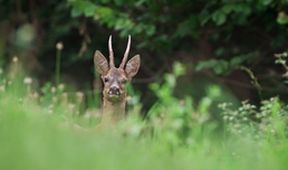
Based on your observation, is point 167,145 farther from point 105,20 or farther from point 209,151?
point 105,20

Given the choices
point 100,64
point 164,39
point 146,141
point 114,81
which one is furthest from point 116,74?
point 164,39

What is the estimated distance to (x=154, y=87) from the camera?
18.2 ft

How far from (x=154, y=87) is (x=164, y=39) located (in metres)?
5.37

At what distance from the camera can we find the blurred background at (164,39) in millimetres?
10319

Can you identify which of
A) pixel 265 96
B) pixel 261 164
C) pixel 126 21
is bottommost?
pixel 261 164

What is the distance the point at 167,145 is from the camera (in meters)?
5.44

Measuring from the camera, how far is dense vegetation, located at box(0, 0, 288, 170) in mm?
4367

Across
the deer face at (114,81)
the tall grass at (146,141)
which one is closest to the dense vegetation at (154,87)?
the tall grass at (146,141)

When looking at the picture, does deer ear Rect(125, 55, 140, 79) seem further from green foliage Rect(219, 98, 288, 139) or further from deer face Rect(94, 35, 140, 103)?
green foliage Rect(219, 98, 288, 139)

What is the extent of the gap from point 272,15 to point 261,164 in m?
6.21

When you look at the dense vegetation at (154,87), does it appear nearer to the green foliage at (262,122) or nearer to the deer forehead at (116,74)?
the green foliage at (262,122)

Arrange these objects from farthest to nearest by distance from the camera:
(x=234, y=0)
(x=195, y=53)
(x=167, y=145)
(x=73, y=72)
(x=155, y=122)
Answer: (x=73, y=72), (x=195, y=53), (x=234, y=0), (x=155, y=122), (x=167, y=145)

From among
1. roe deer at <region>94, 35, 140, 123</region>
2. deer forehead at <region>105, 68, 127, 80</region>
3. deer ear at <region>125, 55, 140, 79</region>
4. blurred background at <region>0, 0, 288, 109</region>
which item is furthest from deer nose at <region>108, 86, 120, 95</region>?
blurred background at <region>0, 0, 288, 109</region>

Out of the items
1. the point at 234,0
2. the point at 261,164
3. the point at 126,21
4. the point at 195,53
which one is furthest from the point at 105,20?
the point at 261,164
